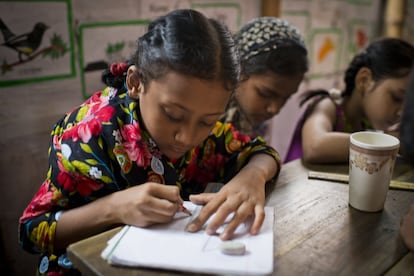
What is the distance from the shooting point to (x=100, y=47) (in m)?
1.37

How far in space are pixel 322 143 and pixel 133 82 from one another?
1.95 feet

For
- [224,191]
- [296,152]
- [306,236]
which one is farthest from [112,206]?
[296,152]

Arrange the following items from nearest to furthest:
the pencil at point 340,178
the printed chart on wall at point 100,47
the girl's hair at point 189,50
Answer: the girl's hair at point 189,50 < the pencil at point 340,178 < the printed chart on wall at point 100,47

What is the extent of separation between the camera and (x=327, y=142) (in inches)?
45.4

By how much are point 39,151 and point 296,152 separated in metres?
0.92

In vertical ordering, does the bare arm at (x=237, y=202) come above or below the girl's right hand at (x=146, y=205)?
below

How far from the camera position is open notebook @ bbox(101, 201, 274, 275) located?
1.91 feet

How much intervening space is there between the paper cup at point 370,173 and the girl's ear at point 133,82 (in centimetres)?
48

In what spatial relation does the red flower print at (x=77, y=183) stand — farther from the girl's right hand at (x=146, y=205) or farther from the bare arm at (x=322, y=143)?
the bare arm at (x=322, y=143)

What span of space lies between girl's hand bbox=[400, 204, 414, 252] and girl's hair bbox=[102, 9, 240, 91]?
0.44 meters

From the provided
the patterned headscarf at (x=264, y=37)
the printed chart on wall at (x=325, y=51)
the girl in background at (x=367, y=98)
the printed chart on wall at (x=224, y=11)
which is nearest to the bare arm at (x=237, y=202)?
the girl in background at (x=367, y=98)

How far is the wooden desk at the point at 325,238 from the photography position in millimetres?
610

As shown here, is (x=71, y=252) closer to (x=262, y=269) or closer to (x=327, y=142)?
(x=262, y=269)

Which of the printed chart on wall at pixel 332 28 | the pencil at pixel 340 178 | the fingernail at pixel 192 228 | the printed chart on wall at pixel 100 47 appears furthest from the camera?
the printed chart on wall at pixel 332 28
